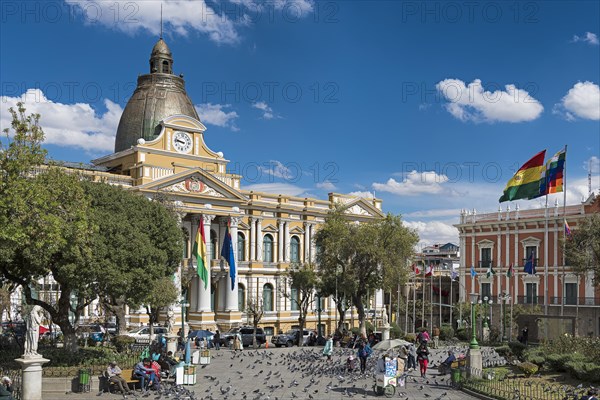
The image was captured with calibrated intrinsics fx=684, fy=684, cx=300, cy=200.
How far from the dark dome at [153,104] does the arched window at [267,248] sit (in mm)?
12981

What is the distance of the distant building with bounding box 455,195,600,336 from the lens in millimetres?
56188

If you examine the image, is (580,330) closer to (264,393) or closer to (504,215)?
(504,215)

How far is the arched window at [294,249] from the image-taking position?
64875mm

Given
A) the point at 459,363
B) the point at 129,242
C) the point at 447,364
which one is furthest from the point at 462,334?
the point at 129,242

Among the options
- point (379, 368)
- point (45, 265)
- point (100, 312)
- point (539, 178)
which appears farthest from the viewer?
point (100, 312)

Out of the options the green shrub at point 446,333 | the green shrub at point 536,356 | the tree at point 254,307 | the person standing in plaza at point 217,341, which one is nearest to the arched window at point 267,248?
the tree at point 254,307

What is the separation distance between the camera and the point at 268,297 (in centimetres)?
6209

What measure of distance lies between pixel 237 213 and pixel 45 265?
2989cm

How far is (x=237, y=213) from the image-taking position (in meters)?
56.4

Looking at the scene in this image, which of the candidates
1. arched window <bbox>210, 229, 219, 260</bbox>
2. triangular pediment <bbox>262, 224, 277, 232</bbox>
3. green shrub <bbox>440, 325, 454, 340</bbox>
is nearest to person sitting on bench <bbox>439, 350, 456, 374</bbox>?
green shrub <bbox>440, 325, 454, 340</bbox>

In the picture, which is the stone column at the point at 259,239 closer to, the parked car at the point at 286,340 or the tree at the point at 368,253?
the parked car at the point at 286,340

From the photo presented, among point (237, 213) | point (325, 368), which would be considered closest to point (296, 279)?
point (237, 213)

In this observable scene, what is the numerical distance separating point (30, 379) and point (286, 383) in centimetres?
1011

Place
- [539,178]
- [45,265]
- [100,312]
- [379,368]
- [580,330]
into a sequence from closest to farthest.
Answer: [379,368] < [45,265] < [539,178] < [100,312] < [580,330]
